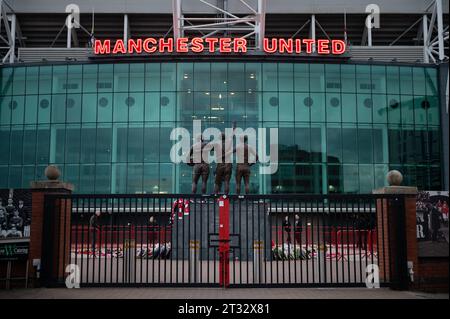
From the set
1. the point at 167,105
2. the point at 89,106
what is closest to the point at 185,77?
the point at 167,105

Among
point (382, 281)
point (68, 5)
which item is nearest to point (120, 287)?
point (382, 281)

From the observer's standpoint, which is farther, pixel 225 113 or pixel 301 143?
pixel 225 113

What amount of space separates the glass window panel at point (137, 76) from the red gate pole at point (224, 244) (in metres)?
30.4

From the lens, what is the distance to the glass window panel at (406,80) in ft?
141

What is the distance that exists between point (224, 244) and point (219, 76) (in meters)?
30.3

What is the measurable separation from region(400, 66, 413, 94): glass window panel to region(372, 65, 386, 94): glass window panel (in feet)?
4.74

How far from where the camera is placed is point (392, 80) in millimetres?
42781

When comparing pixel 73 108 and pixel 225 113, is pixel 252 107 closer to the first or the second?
pixel 225 113

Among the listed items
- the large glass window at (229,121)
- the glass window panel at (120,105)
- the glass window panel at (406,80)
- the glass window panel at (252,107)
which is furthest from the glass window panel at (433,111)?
the glass window panel at (120,105)

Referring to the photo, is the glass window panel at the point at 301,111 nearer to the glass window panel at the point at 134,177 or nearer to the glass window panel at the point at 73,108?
the glass window panel at the point at 134,177

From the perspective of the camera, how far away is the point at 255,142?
41.9 m

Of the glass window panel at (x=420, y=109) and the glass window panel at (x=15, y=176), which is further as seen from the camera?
the glass window panel at (x=420, y=109)

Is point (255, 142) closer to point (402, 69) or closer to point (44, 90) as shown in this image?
point (402, 69)

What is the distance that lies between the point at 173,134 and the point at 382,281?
2971 centimetres
